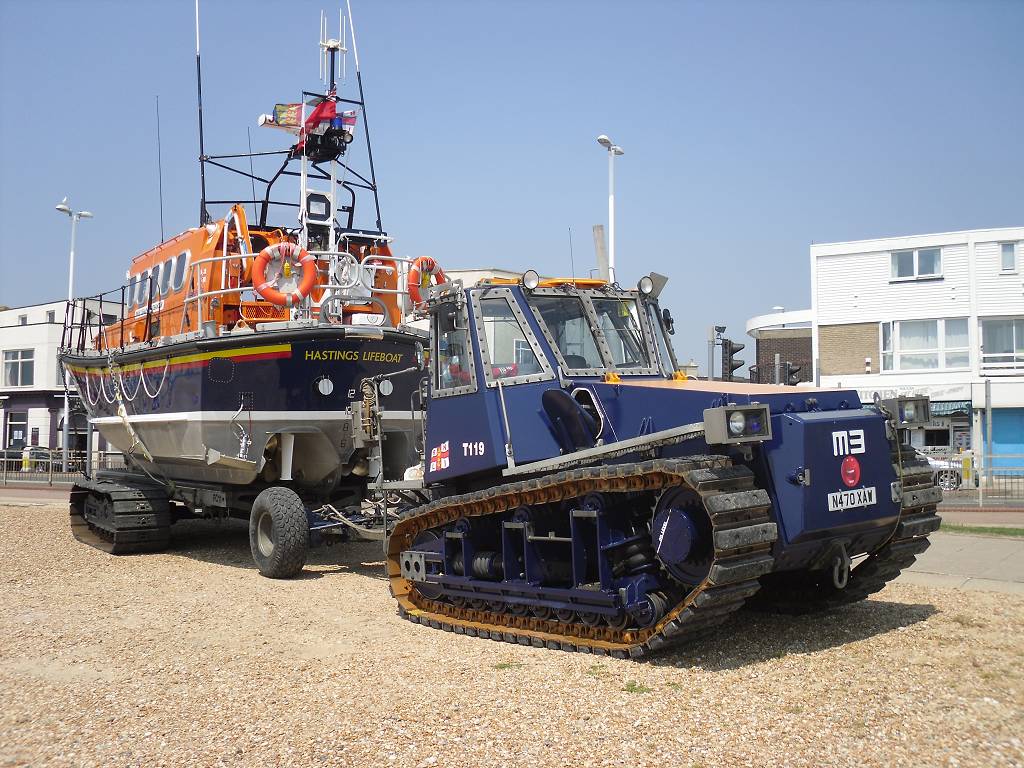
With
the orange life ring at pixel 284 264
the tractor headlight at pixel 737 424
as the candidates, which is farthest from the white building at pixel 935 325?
the tractor headlight at pixel 737 424

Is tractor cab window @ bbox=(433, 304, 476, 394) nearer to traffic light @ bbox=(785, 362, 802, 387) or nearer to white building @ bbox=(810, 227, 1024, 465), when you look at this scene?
traffic light @ bbox=(785, 362, 802, 387)

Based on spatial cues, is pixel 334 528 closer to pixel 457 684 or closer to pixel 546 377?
pixel 546 377

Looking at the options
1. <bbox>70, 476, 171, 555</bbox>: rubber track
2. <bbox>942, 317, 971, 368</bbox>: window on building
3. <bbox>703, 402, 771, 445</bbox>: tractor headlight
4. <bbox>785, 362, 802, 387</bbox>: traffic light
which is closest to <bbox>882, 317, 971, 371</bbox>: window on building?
<bbox>942, 317, 971, 368</bbox>: window on building

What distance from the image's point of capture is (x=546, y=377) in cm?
772

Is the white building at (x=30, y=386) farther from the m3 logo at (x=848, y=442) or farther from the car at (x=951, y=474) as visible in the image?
the m3 logo at (x=848, y=442)

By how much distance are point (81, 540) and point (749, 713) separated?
1210 centimetres

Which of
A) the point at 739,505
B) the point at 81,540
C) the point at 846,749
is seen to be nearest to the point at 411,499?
the point at 739,505

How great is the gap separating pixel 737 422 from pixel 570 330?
2327 mm

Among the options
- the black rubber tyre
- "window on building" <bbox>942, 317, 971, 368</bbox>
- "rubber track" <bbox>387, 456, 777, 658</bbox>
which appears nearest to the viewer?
"rubber track" <bbox>387, 456, 777, 658</bbox>

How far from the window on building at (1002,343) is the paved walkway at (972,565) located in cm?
1924

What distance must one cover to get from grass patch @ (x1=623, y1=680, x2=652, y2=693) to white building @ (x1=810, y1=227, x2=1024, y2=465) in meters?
24.8

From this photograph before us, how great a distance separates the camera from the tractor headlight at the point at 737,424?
6.07 meters

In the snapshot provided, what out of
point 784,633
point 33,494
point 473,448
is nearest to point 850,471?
point 784,633

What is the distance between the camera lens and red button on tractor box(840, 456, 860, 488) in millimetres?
6512
